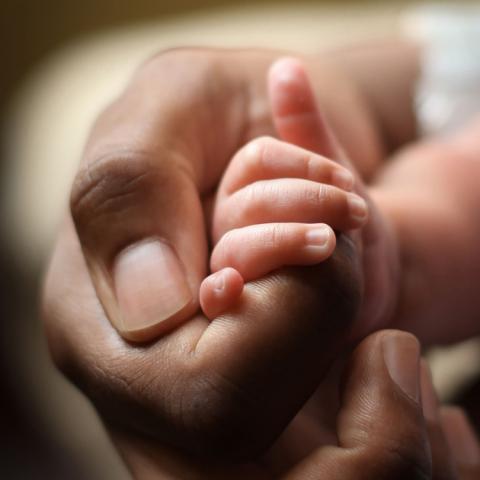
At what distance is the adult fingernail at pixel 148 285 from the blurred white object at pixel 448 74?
15.4 inches

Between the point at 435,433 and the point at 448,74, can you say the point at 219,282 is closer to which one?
the point at 435,433

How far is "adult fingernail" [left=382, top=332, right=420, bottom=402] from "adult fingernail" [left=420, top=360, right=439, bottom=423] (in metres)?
0.02

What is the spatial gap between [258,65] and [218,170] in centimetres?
11

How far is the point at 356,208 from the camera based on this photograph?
1.18 ft

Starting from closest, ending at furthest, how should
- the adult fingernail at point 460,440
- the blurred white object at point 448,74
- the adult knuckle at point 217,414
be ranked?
the adult knuckle at point 217,414 < the adult fingernail at point 460,440 < the blurred white object at point 448,74

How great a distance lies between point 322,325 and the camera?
336 mm

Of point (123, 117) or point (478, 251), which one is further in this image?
point (478, 251)

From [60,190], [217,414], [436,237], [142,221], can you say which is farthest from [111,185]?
[60,190]

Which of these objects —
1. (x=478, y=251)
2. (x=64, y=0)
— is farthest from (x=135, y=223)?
(x=64, y=0)

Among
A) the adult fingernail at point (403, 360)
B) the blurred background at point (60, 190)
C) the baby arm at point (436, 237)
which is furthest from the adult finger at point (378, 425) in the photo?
the blurred background at point (60, 190)

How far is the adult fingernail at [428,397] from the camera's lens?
0.39 m

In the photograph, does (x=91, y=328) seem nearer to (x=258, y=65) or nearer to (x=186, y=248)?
(x=186, y=248)

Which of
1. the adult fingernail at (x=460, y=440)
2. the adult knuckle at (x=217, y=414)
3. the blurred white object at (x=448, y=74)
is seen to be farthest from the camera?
the blurred white object at (x=448, y=74)

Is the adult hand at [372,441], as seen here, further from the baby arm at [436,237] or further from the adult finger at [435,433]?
the baby arm at [436,237]
